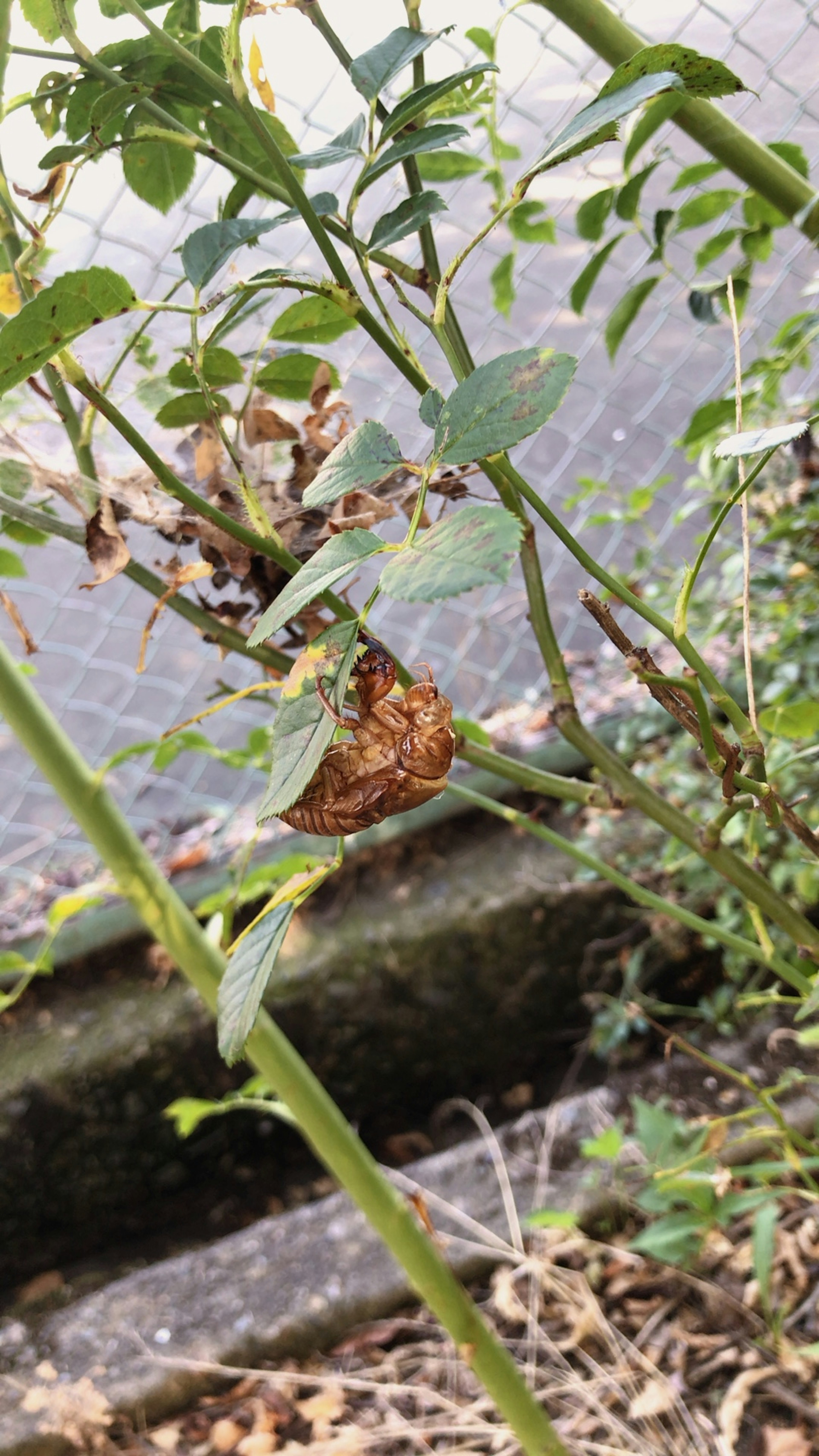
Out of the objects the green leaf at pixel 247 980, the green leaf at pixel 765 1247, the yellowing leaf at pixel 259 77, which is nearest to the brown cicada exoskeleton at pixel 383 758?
the green leaf at pixel 247 980

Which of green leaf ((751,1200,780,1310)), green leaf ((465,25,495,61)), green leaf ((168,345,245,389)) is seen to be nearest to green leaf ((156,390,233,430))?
green leaf ((168,345,245,389))

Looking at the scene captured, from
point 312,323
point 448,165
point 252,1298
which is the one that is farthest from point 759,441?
point 252,1298

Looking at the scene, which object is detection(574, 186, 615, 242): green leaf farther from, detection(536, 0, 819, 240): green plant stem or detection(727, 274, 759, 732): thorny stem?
detection(727, 274, 759, 732): thorny stem

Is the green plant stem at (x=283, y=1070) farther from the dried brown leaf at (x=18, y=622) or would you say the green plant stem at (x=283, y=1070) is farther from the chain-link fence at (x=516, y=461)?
the chain-link fence at (x=516, y=461)

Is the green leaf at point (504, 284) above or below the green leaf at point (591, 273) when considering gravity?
above

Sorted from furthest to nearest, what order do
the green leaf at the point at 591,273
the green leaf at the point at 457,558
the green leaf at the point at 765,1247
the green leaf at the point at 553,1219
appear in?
1. the green leaf at the point at 553,1219
2. the green leaf at the point at 765,1247
3. the green leaf at the point at 591,273
4. the green leaf at the point at 457,558
